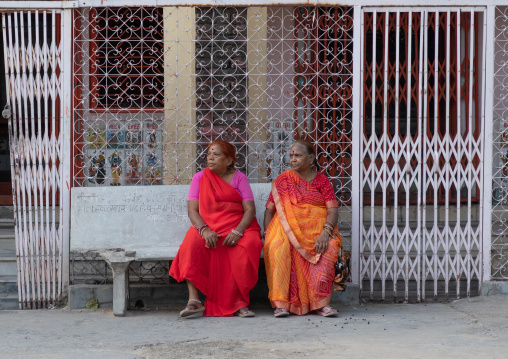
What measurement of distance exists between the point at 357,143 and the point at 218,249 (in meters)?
1.47

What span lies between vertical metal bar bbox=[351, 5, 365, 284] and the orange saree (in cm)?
32

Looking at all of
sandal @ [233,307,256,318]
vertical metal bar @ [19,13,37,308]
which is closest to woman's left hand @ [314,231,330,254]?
sandal @ [233,307,256,318]

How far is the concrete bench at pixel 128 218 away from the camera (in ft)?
18.3

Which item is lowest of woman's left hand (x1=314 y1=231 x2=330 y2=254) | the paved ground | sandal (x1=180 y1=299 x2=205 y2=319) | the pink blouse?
the paved ground

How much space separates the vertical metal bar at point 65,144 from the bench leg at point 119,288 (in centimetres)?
63

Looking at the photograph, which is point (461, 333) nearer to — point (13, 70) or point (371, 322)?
point (371, 322)

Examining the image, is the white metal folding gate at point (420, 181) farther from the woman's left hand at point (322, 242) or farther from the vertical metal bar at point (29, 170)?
the vertical metal bar at point (29, 170)

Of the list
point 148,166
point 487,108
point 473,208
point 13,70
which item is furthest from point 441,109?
point 13,70

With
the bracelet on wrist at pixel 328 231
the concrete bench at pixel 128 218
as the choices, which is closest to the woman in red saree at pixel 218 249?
the concrete bench at pixel 128 218

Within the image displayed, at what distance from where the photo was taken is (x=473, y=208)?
25.0 ft

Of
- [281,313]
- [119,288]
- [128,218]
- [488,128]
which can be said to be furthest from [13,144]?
[488,128]

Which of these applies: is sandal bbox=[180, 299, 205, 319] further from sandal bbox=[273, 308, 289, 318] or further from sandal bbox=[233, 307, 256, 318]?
sandal bbox=[273, 308, 289, 318]

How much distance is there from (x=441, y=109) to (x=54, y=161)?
16.6ft

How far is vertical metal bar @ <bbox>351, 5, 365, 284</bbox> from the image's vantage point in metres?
5.68
